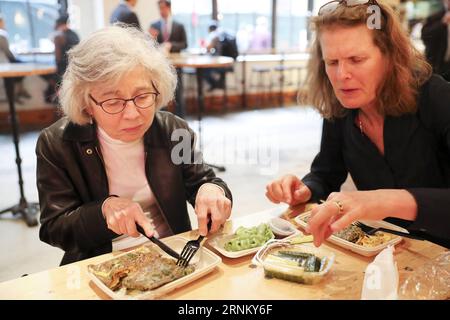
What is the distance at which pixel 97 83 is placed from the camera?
4.32ft

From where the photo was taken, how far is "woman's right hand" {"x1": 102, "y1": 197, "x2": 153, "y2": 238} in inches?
46.4

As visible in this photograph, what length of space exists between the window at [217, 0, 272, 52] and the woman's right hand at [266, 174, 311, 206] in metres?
7.42

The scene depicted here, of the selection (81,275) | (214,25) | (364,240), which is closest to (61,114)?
(81,275)

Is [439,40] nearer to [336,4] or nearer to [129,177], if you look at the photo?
[336,4]

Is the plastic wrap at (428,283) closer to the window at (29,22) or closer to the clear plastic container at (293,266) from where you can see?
the clear plastic container at (293,266)

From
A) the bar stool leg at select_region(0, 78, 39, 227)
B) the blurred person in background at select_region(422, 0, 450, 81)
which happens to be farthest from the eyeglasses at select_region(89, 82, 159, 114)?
the blurred person in background at select_region(422, 0, 450, 81)

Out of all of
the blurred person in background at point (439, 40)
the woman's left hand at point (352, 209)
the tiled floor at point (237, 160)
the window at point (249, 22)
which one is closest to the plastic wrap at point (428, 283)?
the woman's left hand at point (352, 209)

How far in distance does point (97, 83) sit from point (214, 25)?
272 inches

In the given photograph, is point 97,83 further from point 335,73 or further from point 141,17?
point 141,17

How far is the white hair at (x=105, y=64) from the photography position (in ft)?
4.26

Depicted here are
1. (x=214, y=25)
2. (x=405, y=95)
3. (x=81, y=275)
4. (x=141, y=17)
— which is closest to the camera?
(x=81, y=275)

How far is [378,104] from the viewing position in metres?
1.49

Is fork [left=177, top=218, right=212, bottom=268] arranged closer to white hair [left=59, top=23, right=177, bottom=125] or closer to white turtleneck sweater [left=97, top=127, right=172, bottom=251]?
white turtleneck sweater [left=97, top=127, right=172, bottom=251]

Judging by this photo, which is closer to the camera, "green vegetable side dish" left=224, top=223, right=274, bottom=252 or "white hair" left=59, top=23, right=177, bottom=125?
"green vegetable side dish" left=224, top=223, right=274, bottom=252
